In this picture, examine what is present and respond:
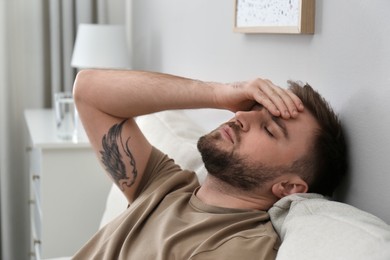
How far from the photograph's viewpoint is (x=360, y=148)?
4.26 feet

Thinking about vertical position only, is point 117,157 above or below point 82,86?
below

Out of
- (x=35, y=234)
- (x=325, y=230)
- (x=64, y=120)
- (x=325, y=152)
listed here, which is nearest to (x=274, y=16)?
(x=325, y=152)

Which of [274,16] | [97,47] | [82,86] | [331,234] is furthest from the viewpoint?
[97,47]

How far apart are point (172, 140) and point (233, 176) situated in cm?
55

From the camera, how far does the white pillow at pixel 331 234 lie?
981 millimetres

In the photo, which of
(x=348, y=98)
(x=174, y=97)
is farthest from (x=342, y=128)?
(x=174, y=97)

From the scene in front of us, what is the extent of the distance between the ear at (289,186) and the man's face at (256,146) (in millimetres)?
17

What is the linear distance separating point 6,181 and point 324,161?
250 centimetres

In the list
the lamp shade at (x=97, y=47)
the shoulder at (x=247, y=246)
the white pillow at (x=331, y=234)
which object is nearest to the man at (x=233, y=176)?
the shoulder at (x=247, y=246)

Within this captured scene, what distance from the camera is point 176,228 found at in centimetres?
143

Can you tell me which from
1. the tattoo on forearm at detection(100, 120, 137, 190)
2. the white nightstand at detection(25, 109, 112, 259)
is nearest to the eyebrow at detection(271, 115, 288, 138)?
the tattoo on forearm at detection(100, 120, 137, 190)

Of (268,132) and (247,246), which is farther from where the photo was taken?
(268,132)

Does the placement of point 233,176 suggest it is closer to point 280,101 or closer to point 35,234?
point 280,101

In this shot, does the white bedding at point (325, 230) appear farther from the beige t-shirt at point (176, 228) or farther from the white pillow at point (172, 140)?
the white pillow at point (172, 140)
